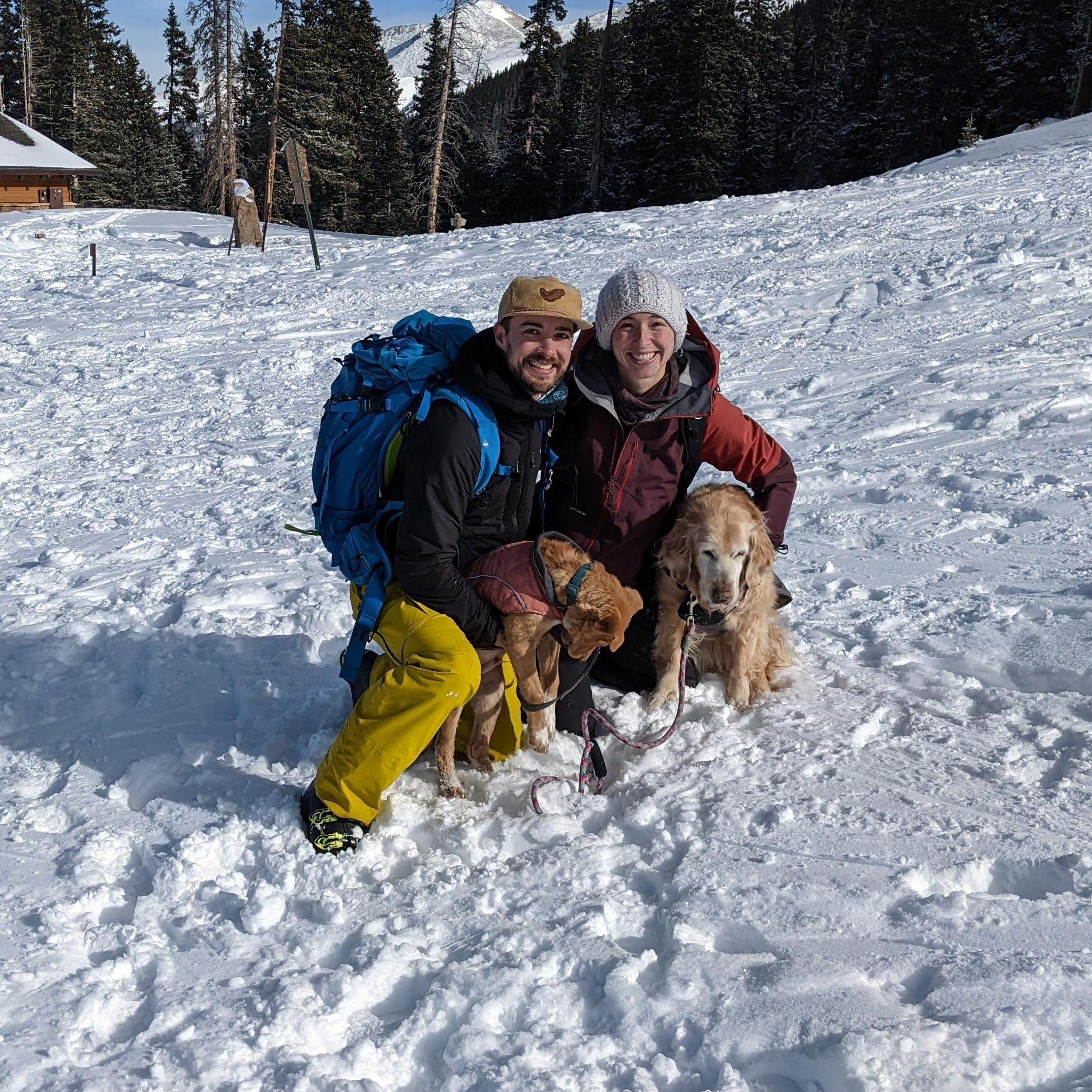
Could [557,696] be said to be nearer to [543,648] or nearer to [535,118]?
[543,648]

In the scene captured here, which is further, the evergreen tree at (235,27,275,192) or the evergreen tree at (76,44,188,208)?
the evergreen tree at (76,44,188,208)

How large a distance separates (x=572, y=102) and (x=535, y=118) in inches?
98.6

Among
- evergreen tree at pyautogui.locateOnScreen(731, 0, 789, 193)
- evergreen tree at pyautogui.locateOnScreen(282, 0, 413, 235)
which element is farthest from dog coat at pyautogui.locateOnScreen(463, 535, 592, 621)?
evergreen tree at pyautogui.locateOnScreen(731, 0, 789, 193)

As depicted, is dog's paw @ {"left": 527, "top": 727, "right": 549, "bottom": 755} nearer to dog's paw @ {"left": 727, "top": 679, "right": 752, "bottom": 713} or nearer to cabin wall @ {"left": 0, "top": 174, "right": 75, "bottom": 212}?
dog's paw @ {"left": 727, "top": 679, "right": 752, "bottom": 713}

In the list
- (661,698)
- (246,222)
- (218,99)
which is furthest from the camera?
(218,99)

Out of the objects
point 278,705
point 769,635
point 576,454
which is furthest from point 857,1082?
point 278,705

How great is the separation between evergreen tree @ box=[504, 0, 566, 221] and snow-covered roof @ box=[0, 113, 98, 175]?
710 inches

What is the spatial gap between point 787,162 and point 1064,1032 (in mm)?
44414

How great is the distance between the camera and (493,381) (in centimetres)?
318

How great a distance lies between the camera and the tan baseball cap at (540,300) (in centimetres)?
317

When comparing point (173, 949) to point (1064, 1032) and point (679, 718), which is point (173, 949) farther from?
point (1064, 1032)

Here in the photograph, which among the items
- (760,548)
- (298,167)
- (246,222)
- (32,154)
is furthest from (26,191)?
(760,548)

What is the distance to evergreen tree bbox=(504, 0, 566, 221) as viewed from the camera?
40656 mm

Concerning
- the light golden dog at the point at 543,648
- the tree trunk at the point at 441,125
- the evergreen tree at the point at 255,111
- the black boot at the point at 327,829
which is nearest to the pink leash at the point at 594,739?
the light golden dog at the point at 543,648
